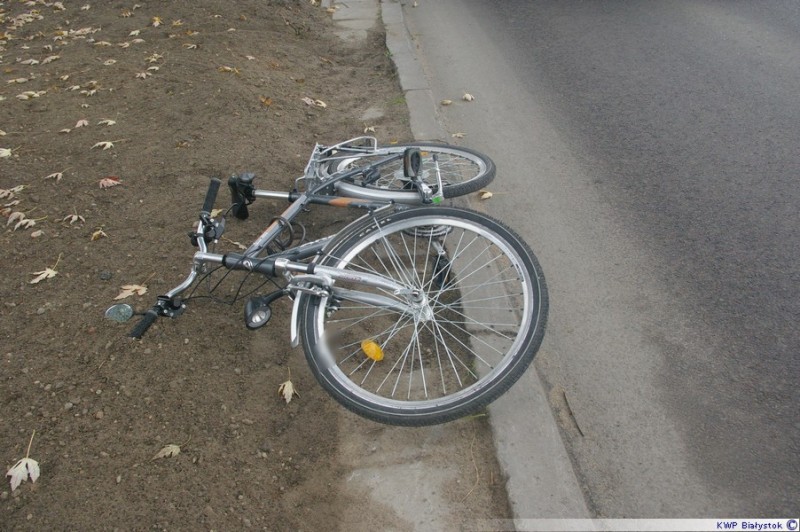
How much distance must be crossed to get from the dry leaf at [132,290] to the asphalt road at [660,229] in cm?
248

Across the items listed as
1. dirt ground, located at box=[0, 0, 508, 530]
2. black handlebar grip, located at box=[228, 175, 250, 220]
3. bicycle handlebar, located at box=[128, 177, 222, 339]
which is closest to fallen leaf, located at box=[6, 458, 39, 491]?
dirt ground, located at box=[0, 0, 508, 530]

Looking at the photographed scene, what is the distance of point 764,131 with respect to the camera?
4711 millimetres

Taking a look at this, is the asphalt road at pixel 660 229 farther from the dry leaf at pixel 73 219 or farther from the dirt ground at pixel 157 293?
the dry leaf at pixel 73 219

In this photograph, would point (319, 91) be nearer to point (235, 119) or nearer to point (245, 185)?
point (235, 119)

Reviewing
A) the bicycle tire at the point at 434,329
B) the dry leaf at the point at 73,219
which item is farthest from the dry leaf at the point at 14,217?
the bicycle tire at the point at 434,329

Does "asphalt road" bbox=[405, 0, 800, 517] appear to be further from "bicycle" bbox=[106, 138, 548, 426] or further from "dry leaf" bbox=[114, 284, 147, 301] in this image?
"dry leaf" bbox=[114, 284, 147, 301]

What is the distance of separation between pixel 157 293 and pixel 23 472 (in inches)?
48.8

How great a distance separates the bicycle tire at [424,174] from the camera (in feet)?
11.0

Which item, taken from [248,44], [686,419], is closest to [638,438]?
[686,419]

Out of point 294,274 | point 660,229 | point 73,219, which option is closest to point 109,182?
point 73,219

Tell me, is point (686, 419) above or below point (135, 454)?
above

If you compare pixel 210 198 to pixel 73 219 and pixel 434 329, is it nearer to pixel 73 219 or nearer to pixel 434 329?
pixel 434 329

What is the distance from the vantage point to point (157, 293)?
10.9ft

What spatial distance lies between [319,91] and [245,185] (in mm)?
2856
